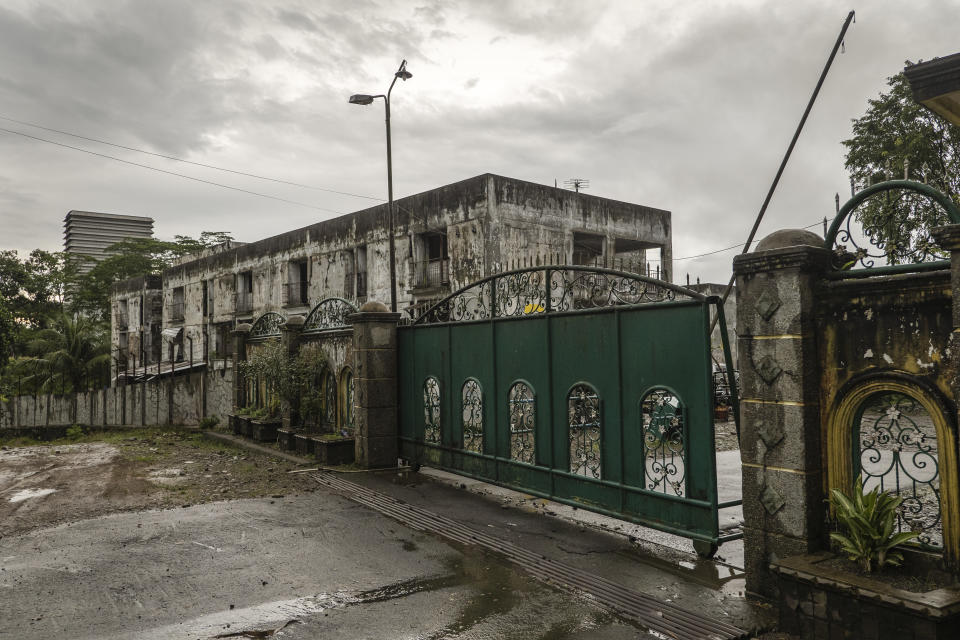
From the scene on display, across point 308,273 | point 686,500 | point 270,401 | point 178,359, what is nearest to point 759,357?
point 686,500

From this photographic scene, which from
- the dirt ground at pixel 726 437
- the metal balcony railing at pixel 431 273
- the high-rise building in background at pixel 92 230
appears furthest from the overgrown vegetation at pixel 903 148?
the high-rise building in background at pixel 92 230

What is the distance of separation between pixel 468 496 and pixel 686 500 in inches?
135

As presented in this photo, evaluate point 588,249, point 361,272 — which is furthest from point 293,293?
point 588,249

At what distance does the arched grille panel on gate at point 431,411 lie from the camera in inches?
378

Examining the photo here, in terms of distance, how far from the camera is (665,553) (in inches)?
237

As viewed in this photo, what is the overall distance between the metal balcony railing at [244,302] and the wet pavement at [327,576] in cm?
2222

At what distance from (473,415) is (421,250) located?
1284 cm

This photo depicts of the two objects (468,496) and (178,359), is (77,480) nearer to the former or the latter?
(468,496)

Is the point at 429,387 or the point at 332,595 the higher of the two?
the point at 429,387

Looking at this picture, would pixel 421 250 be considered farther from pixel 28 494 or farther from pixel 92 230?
pixel 92 230

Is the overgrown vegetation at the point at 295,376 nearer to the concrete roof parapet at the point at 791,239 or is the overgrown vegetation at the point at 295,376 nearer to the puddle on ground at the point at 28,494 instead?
the puddle on ground at the point at 28,494

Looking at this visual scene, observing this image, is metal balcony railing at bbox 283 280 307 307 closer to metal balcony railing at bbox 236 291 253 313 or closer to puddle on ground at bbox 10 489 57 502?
metal balcony railing at bbox 236 291 253 313

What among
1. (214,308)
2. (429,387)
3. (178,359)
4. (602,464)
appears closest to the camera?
(602,464)

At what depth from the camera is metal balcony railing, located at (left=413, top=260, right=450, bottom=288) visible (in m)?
20.2
